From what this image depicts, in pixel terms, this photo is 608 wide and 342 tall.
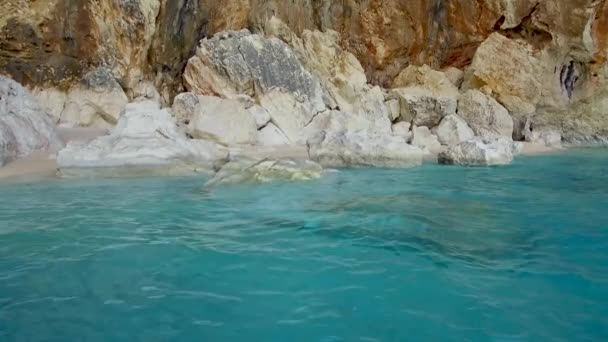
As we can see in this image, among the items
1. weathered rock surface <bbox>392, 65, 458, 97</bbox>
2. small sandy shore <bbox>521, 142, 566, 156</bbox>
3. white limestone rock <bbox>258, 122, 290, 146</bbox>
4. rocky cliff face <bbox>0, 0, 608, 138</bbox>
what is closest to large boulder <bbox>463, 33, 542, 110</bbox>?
rocky cliff face <bbox>0, 0, 608, 138</bbox>

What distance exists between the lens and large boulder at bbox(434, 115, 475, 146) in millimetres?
17641

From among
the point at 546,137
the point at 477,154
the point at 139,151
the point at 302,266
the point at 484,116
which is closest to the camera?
the point at 302,266

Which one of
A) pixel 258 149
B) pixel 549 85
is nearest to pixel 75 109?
pixel 258 149

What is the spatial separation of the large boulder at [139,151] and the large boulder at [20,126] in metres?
1.79

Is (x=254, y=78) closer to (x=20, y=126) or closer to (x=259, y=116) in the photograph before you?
(x=259, y=116)

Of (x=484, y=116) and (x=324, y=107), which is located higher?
(x=324, y=107)

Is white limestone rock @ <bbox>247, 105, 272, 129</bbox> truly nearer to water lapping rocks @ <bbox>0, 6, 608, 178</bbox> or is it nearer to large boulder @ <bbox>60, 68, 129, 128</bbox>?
water lapping rocks @ <bbox>0, 6, 608, 178</bbox>

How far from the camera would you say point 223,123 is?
45.6ft

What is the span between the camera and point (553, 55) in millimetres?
21875

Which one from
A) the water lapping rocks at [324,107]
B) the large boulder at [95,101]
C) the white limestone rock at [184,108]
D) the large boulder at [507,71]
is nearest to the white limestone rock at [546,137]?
the water lapping rocks at [324,107]

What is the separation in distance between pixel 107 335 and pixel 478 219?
452cm

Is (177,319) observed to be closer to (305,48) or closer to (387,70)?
(305,48)

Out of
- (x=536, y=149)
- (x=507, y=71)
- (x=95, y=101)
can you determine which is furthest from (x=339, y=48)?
(x=95, y=101)

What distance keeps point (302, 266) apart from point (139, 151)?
23.0 ft
